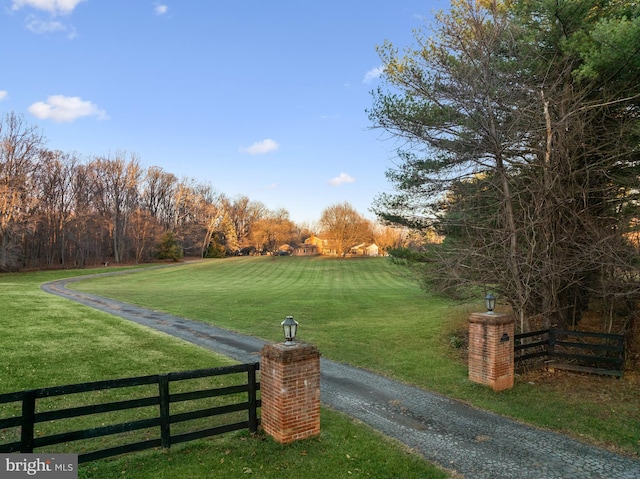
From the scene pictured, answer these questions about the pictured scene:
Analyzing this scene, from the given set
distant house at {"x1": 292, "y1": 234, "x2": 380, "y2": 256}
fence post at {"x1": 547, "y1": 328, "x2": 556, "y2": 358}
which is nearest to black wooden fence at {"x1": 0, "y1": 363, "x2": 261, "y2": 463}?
fence post at {"x1": 547, "y1": 328, "x2": 556, "y2": 358}

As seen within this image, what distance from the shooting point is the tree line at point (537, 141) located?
9320 mm

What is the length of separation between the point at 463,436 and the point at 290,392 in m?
3.03

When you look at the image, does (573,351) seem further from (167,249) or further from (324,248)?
(324,248)

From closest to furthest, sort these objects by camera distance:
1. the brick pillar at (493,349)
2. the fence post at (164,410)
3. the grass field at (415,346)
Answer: the fence post at (164,410)
the grass field at (415,346)
the brick pillar at (493,349)

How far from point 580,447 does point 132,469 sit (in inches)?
255

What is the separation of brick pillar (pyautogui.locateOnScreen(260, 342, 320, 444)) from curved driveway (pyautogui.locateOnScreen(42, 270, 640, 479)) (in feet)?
5.22

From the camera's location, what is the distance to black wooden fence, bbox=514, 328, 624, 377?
935 centimetres

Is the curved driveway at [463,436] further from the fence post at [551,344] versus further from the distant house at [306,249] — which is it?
the distant house at [306,249]

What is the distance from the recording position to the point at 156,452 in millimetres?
5457

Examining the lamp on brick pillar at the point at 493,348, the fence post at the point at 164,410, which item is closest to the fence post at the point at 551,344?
the lamp on brick pillar at the point at 493,348

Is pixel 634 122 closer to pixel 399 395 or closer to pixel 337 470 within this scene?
pixel 399 395

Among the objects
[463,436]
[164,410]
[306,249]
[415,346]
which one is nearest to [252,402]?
[164,410]

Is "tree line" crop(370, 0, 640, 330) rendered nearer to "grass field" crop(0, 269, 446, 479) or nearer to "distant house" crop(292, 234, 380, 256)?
"grass field" crop(0, 269, 446, 479)

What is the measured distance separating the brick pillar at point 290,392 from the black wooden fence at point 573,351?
226 inches
